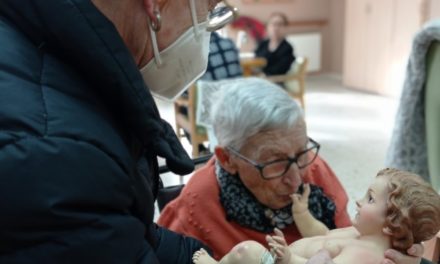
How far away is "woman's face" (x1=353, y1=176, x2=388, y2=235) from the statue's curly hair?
2cm

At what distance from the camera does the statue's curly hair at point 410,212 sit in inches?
33.6

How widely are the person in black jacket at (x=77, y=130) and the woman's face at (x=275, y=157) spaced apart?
1.51ft

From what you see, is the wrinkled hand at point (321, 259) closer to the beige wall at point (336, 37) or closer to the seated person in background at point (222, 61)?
the seated person in background at point (222, 61)

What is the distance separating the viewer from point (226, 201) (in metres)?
1.28

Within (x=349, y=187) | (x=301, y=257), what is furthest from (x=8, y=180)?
(x=349, y=187)

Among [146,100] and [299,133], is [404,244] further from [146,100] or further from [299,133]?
[146,100]

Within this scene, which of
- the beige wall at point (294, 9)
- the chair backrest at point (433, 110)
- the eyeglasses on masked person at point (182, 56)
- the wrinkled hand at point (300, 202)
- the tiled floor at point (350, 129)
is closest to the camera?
the eyeglasses on masked person at point (182, 56)

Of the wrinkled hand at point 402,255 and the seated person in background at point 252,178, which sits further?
the seated person in background at point 252,178

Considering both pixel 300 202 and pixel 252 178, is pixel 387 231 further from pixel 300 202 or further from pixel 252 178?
pixel 252 178

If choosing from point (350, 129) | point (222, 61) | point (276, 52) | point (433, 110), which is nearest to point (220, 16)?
point (433, 110)

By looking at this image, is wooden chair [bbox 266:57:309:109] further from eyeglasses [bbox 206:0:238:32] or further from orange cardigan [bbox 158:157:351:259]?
eyeglasses [bbox 206:0:238:32]

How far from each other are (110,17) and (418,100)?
1.56m

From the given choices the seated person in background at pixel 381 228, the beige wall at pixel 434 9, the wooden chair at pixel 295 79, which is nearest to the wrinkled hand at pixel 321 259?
the seated person in background at pixel 381 228

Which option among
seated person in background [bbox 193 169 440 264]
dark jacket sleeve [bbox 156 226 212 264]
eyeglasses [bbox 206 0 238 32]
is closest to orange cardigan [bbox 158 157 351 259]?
dark jacket sleeve [bbox 156 226 212 264]
